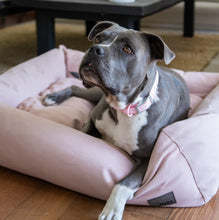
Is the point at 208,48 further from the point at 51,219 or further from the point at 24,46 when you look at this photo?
Answer: the point at 51,219

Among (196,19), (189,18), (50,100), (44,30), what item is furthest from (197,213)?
(196,19)

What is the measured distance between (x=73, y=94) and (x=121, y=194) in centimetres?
97

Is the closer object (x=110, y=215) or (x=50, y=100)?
(x=110, y=215)

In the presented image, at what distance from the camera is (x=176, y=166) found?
167 cm

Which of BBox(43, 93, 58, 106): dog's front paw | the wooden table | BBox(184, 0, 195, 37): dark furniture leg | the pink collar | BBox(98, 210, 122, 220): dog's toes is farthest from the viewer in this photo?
BBox(184, 0, 195, 37): dark furniture leg

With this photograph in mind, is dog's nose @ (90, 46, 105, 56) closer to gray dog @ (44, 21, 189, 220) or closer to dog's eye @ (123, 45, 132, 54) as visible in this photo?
gray dog @ (44, 21, 189, 220)

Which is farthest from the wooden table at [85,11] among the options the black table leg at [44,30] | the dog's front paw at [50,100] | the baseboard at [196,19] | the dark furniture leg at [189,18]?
the baseboard at [196,19]

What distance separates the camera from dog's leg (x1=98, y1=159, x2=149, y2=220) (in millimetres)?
1546

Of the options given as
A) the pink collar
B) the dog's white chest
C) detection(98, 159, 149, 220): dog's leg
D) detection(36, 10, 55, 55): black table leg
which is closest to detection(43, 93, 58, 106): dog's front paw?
the dog's white chest

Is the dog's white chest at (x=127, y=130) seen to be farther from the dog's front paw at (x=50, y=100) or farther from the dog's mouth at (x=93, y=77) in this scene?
the dog's front paw at (x=50, y=100)

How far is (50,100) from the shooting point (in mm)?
2338

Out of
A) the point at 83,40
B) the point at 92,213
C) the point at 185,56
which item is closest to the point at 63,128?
the point at 92,213

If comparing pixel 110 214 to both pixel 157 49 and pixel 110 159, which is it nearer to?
pixel 110 159

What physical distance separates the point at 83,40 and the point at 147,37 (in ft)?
8.70
